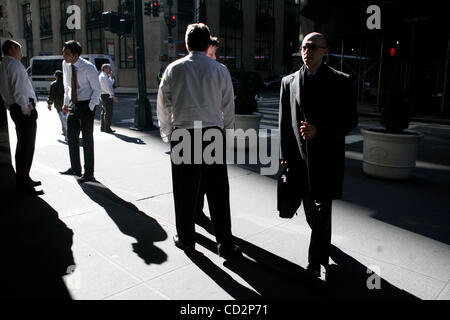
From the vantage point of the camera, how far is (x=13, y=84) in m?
5.20

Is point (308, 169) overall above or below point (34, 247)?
above

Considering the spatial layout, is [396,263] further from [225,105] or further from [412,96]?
[412,96]

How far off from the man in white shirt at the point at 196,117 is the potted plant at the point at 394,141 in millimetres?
3380

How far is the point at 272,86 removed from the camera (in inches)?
1352

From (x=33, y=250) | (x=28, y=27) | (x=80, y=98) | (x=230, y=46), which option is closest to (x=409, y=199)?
(x=33, y=250)

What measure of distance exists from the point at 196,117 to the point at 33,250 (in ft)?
6.28

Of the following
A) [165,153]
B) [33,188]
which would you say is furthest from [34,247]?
[165,153]

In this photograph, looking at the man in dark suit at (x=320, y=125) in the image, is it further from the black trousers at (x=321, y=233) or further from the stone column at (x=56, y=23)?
the stone column at (x=56, y=23)

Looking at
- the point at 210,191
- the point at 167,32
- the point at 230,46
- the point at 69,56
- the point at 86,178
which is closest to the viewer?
the point at 210,191

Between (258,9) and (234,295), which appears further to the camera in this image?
(258,9)

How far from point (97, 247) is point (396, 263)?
2.69m

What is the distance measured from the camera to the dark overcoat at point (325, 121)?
2994 mm

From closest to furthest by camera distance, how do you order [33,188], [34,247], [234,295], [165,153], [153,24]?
[234,295] → [34,247] → [33,188] → [165,153] → [153,24]

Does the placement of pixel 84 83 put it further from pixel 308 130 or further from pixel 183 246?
pixel 308 130
